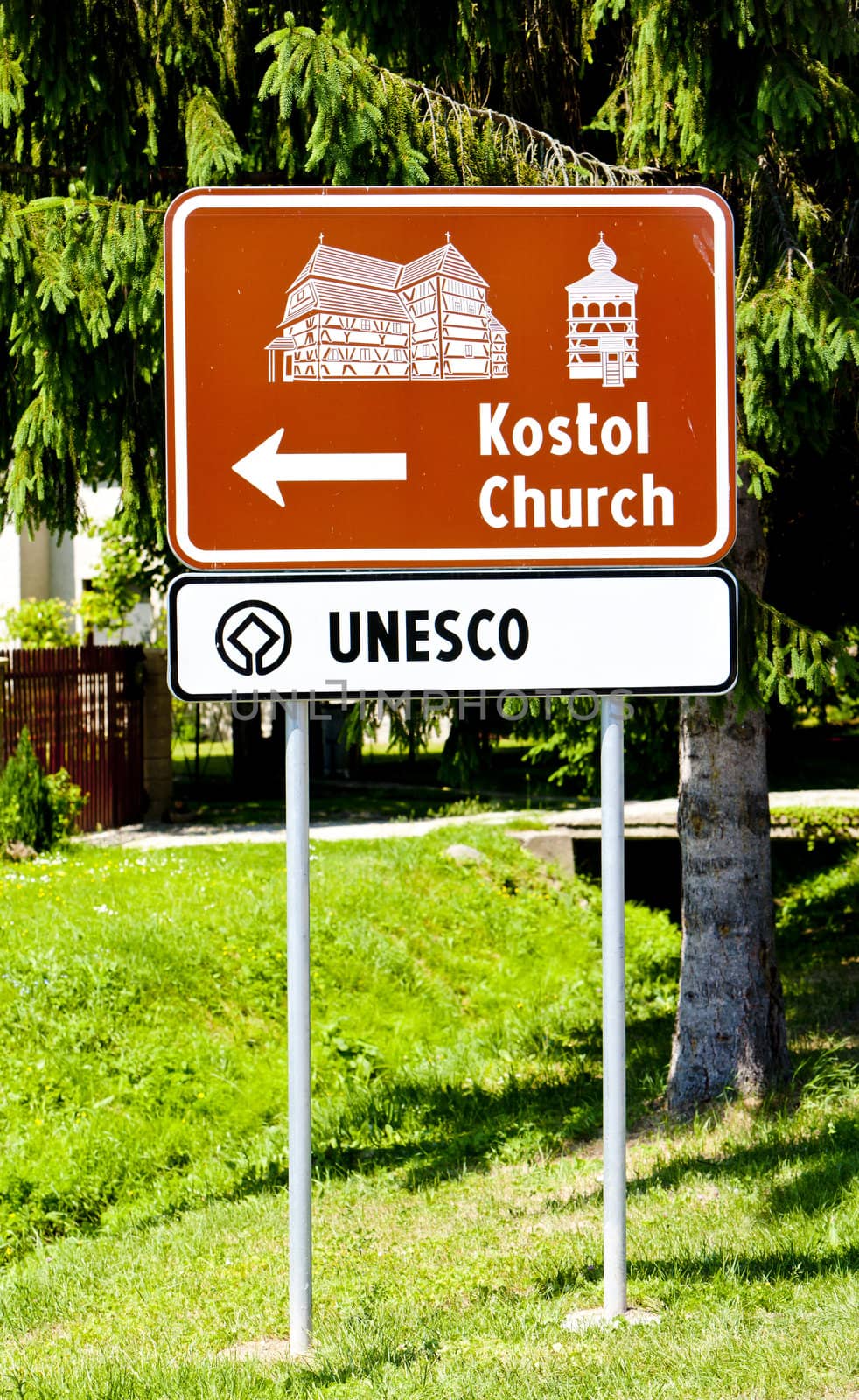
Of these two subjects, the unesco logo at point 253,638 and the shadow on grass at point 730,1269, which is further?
the shadow on grass at point 730,1269

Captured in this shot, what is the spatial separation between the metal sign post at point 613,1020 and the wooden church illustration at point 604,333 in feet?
3.02

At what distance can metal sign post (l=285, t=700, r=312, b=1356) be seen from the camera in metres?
3.78

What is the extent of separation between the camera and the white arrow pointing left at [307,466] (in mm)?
3857

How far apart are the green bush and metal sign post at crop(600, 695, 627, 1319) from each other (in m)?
9.01

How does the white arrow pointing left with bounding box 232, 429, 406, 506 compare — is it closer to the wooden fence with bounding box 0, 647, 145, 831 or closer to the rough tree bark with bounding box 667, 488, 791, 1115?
the rough tree bark with bounding box 667, 488, 791, 1115

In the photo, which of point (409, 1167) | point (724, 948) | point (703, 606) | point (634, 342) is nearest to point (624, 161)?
point (634, 342)

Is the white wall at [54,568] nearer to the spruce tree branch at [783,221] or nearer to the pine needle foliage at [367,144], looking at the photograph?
the pine needle foliage at [367,144]

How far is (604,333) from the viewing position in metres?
3.88

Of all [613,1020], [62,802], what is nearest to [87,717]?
[62,802]

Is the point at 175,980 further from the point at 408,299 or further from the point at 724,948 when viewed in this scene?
the point at 408,299

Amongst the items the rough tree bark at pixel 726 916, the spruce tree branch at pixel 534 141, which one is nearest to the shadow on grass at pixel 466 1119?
the rough tree bark at pixel 726 916

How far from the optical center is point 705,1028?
664 centimetres

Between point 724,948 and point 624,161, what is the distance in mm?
3715

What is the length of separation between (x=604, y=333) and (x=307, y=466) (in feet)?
3.02
